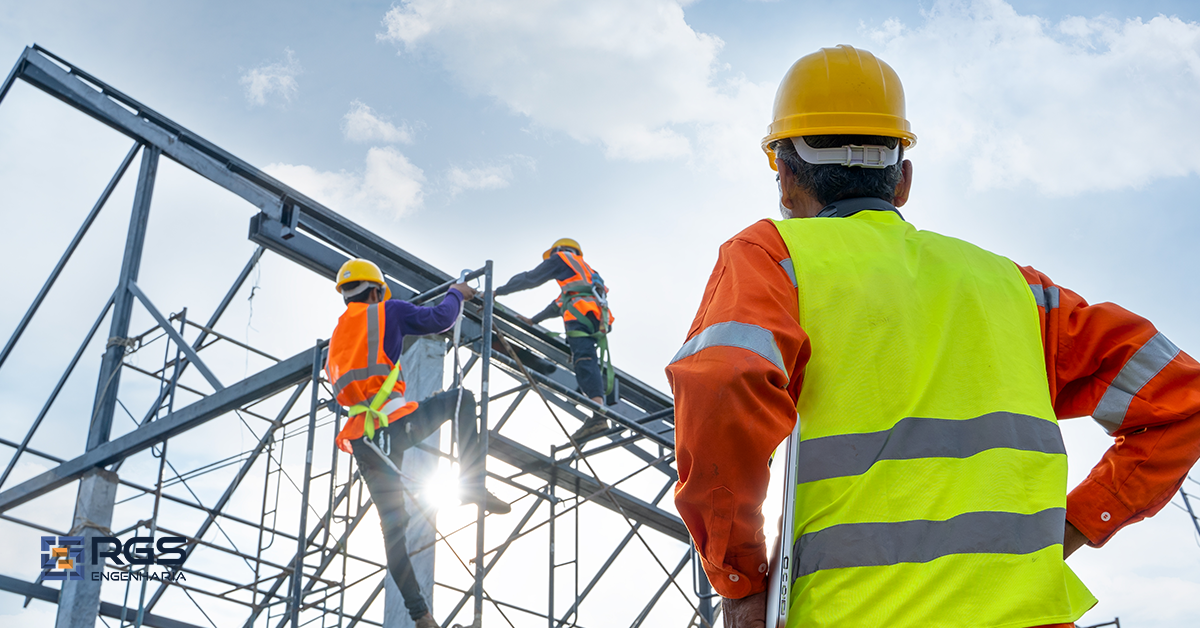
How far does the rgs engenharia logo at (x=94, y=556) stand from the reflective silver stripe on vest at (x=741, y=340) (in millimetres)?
9238

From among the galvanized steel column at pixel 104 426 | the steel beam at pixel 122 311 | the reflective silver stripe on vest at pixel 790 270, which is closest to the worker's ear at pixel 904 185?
the reflective silver stripe on vest at pixel 790 270

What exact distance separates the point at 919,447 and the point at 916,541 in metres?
0.17

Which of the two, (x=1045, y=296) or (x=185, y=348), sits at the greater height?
(x=185, y=348)

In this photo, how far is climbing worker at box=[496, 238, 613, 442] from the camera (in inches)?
425

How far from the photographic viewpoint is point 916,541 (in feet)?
5.18

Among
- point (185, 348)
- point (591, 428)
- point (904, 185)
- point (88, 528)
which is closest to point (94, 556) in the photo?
point (88, 528)

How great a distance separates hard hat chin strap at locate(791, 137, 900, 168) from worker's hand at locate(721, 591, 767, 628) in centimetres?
95

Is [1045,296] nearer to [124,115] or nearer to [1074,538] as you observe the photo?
[1074,538]

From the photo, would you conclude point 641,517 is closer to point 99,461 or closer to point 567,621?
point 567,621

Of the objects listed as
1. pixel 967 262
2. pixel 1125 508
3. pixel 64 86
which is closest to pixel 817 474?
pixel 967 262

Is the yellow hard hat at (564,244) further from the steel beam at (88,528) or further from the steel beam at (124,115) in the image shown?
the steel beam at (88,528)

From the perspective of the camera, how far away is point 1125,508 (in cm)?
194

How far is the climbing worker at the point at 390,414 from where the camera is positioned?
23.6ft

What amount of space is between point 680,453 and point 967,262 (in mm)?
737
